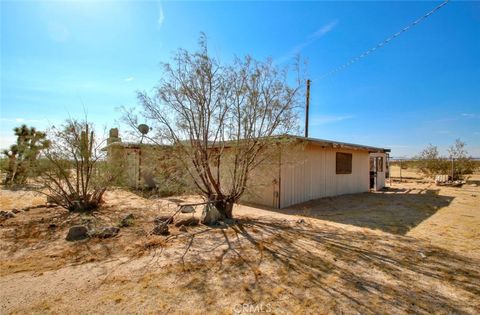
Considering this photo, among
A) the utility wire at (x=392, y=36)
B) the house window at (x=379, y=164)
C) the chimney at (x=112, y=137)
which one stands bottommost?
the house window at (x=379, y=164)

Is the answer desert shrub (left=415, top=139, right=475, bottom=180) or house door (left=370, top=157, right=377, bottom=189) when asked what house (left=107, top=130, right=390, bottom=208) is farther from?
desert shrub (left=415, top=139, right=475, bottom=180)

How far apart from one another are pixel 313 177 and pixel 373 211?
7.75ft

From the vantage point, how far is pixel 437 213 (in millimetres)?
7523

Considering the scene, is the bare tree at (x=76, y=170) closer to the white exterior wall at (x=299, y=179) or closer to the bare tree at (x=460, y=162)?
the white exterior wall at (x=299, y=179)

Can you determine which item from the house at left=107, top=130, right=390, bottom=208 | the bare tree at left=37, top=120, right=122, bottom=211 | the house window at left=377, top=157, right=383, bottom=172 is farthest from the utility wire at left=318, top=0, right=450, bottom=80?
the bare tree at left=37, top=120, right=122, bottom=211

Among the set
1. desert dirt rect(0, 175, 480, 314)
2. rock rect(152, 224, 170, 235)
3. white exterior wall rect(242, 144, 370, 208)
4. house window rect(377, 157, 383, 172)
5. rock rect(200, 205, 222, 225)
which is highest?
house window rect(377, 157, 383, 172)

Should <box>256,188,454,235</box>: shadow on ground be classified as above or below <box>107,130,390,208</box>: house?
below

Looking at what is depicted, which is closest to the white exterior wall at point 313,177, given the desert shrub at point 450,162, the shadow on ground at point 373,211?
the shadow on ground at point 373,211

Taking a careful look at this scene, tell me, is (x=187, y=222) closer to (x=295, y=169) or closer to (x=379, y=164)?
(x=295, y=169)

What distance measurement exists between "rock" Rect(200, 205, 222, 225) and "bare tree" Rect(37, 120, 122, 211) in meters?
3.36

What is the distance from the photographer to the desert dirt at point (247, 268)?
2641 mm

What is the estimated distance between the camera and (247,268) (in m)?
3.49

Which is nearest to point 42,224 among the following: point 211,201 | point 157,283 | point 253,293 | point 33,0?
point 211,201

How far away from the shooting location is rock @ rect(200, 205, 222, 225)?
5.91 metres
